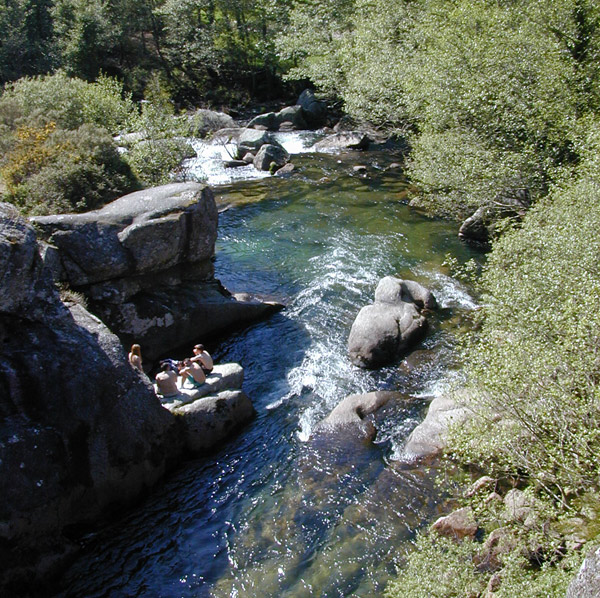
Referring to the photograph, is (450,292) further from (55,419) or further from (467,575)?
(55,419)

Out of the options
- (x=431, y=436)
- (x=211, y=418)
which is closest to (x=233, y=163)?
(x=211, y=418)

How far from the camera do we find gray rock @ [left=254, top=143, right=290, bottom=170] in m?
42.1

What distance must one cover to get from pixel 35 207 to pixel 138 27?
51.5 meters

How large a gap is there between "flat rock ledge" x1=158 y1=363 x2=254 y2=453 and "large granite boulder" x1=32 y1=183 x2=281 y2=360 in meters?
4.54

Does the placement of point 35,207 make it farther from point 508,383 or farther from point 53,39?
point 53,39

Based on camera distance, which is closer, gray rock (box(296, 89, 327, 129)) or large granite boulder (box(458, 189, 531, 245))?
large granite boulder (box(458, 189, 531, 245))

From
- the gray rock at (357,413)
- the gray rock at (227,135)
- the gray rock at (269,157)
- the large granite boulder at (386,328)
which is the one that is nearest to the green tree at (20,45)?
the gray rock at (227,135)

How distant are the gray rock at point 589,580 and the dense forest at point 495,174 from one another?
2.10m

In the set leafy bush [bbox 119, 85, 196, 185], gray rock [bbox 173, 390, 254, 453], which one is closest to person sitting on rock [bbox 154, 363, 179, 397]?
gray rock [bbox 173, 390, 254, 453]

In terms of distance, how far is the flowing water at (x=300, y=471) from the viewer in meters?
12.7

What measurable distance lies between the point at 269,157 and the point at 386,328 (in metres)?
25.9

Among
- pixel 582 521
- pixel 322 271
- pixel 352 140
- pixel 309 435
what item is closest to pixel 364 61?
pixel 352 140

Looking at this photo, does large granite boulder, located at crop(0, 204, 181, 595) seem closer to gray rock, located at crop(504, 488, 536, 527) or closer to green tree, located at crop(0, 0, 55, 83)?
gray rock, located at crop(504, 488, 536, 527)

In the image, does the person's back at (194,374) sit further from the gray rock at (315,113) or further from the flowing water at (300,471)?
the gray rock at (315,113)
